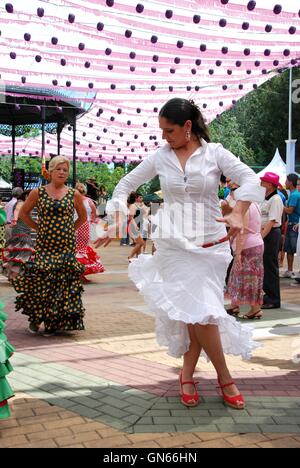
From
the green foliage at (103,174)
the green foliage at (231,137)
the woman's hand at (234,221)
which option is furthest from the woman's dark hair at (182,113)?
the green foliage at (231,137)

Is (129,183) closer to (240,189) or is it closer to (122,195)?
(122,195)

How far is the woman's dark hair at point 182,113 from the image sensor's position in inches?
141

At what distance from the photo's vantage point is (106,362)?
467 cm

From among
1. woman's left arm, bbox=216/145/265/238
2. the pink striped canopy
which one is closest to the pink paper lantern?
the pink striped canopy

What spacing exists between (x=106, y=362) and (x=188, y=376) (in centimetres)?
108

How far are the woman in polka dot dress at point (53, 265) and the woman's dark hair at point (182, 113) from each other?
2.21 meters

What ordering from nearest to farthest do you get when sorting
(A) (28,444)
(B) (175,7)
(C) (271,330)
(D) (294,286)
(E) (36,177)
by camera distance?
(A) (28,444) < (C) (271,330) < (B) (175,7) < (D) (294,286) < (E) (36,177)

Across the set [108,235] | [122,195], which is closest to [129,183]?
[122,195]

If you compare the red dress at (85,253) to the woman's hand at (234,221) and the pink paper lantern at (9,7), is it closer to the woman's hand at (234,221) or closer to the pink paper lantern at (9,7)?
the pink paper lantern at (9,7)

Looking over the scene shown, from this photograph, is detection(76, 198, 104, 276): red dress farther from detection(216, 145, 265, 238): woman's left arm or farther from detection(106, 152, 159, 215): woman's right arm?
detection(216, 145, 265, 238): woman's left arm

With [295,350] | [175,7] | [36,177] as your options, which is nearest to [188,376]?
[295,350]

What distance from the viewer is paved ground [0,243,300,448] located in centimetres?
314

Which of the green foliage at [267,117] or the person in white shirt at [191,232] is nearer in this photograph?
the person in white shirt at [191,232]

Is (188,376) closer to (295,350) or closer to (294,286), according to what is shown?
(295,350)
